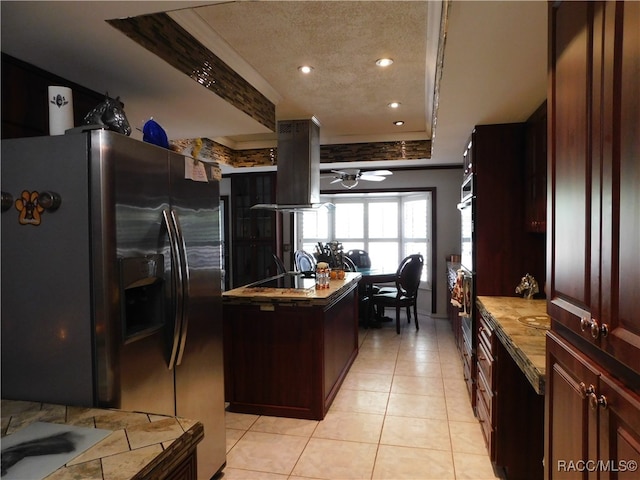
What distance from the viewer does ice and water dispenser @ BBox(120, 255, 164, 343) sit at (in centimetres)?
162

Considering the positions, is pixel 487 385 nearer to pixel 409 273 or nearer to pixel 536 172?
pixel 536 172

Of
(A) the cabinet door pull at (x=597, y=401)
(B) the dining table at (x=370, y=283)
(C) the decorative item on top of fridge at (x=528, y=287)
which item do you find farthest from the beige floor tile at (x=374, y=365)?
(A) the cabinet door pull at (x=597, y=401)

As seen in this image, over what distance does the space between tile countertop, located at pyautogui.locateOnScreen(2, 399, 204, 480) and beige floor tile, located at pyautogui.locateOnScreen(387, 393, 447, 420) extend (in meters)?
2.19

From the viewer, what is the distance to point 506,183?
2.99 metres

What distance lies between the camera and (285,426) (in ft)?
9.44

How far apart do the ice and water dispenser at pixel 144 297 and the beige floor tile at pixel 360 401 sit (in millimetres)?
1852

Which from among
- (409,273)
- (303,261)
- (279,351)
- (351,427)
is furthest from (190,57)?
(409,273)

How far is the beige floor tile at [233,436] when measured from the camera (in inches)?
104

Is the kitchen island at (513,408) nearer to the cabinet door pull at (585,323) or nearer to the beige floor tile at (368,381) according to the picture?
the cabinet door pull at (585,323)

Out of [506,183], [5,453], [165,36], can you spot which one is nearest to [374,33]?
[165,36]

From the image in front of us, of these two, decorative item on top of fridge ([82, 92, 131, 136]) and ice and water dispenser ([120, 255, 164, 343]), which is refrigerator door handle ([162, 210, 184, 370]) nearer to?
ice and water dispenser ([120, 255, 164, 343])

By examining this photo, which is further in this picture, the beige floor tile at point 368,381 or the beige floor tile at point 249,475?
the beige floor tile at point 368,381

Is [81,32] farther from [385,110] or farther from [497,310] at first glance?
[385,110]

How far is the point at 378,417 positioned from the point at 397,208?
4702mm
